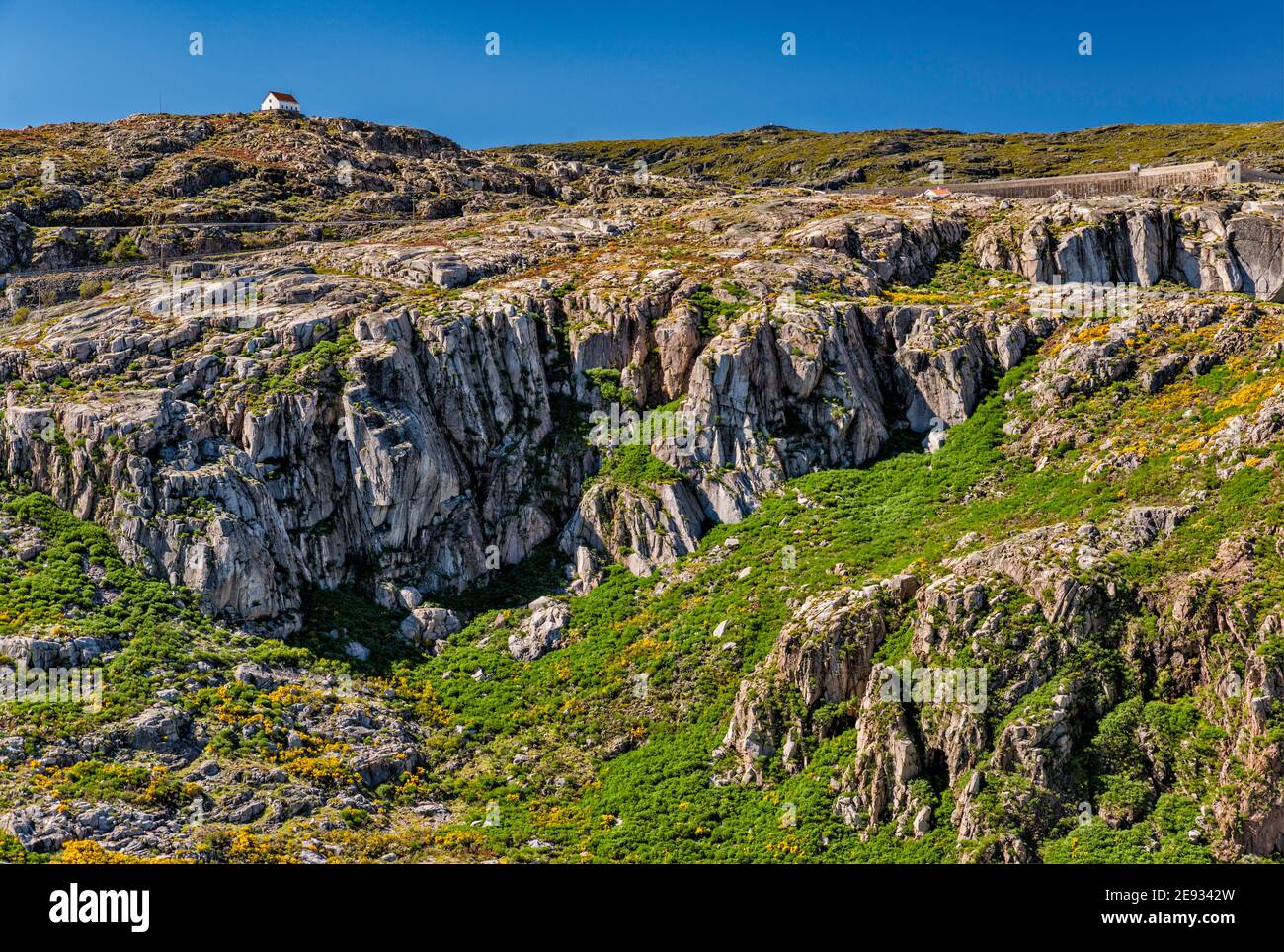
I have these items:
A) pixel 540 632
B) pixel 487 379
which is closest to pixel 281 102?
pixel 487 379

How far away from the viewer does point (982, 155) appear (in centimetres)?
17775

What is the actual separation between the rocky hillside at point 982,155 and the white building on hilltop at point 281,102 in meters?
41.4

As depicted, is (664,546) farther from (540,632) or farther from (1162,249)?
(1162,249)

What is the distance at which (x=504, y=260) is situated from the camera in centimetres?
6550

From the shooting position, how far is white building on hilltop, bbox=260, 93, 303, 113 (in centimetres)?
10294

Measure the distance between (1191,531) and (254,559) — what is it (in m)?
36.7

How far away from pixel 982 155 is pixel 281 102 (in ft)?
393

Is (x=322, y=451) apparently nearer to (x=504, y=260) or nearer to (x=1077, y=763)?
(x=504, y=260)

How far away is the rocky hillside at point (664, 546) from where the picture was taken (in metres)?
33.6

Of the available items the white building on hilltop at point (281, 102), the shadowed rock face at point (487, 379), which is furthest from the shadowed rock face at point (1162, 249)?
the white building on hilltop at point (281, 102)

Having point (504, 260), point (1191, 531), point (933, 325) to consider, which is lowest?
point (1191, 531)

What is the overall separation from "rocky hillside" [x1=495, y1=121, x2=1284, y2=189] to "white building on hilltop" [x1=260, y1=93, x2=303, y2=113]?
41429mm
